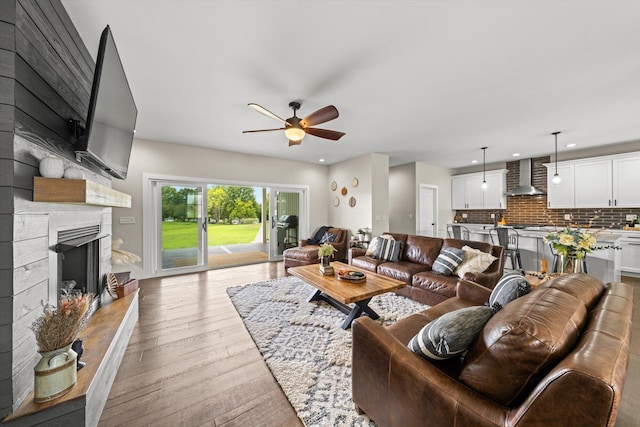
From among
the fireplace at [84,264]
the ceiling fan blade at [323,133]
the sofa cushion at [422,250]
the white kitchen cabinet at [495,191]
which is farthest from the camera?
the white kitchen cabinet at [495,191]

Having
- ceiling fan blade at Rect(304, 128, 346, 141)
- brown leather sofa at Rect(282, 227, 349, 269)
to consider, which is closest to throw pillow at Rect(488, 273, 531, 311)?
ceiling fan blade at Rect(304, 128, 346, 141)

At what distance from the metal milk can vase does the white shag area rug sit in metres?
1.20

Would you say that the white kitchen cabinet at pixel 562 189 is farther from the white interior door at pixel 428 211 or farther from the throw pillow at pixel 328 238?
the throw pillow at pixel 328 238

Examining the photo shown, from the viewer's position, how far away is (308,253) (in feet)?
15.3

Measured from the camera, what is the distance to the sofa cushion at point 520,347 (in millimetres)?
810

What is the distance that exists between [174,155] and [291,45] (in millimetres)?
3735

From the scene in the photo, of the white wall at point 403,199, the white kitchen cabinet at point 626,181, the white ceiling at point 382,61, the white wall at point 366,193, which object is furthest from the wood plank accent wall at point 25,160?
the white kitchen cabinet at point 626,181

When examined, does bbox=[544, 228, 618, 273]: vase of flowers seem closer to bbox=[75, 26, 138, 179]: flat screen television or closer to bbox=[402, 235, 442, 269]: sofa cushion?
bbox=[402, 235, 442, 269]: sofa cushion

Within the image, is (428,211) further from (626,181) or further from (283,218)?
(283,218)

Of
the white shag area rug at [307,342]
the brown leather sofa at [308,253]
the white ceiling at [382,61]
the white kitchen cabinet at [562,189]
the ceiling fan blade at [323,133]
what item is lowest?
the white shag area rug at [307,342]

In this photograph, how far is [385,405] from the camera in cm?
123

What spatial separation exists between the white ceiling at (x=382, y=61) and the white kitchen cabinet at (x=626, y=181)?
120 cm

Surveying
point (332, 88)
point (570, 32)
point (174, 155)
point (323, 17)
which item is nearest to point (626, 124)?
point (570, 32)

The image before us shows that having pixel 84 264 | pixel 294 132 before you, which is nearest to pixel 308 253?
pixel 294 132
